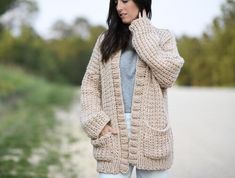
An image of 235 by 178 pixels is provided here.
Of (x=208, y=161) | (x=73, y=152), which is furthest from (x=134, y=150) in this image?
(x=73, y=152)

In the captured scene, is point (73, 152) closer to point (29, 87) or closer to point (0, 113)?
point (0, 113)

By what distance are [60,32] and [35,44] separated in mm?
30221

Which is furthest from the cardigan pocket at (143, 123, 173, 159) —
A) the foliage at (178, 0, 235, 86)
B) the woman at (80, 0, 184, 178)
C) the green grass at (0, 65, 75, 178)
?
the foliage at (178, 0, 235, 86)

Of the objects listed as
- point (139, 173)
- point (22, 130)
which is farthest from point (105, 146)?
point (22, 130)

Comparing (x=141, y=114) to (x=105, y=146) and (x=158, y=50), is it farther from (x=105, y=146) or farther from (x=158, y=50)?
(x=158, y=50)

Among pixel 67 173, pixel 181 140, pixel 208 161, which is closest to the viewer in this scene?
pixel 67 173

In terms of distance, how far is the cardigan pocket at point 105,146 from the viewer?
3936mm

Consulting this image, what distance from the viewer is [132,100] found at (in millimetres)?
3906

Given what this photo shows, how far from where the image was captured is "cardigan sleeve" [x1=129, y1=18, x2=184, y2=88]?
3893 millimetres

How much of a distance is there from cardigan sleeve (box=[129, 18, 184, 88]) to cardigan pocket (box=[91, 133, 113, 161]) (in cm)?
43

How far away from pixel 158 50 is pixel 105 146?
0.62 metres

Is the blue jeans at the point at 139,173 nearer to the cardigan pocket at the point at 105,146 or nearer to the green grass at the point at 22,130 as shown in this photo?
the cardigan pocket at the point at 105,146

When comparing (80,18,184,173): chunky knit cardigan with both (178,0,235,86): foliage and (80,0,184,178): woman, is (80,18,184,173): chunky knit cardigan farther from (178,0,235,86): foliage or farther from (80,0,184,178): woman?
(178,0,235,86): foliage

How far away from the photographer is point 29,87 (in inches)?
1070
